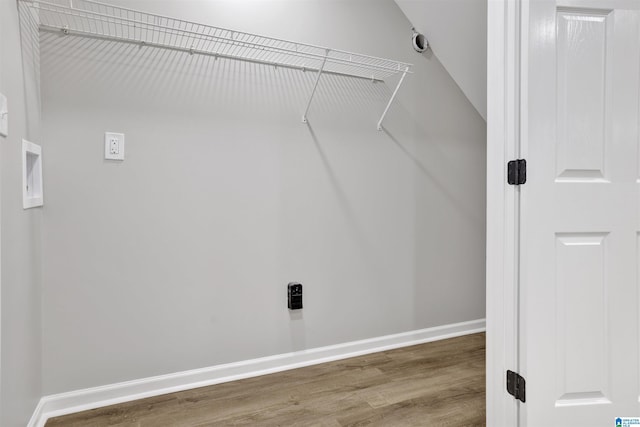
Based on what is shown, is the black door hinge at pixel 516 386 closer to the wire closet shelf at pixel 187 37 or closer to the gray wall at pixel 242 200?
the gray wall at pixel 242 200

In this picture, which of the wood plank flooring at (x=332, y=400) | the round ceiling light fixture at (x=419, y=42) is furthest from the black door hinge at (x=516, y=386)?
the round ceiling light fixture at (x=419, y=42)

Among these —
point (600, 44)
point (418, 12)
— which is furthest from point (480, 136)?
point (600, 44)

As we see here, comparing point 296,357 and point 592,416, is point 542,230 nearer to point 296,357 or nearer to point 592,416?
point 592,416

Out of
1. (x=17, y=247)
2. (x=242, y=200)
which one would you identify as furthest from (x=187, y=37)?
(x=17, y=247)

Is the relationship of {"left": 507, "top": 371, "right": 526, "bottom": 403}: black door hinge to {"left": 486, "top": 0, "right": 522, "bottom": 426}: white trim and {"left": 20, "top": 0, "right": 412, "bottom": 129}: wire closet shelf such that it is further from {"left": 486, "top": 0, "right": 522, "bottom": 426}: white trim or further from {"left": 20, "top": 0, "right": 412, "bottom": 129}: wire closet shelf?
{"left": 20, "top": 0, "right": 412, "bottom": 129}: wire closet shelf

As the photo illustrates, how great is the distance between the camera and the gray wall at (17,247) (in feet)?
3.90

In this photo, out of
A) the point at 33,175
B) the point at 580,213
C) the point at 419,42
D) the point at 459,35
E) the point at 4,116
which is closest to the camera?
the point at 4,116

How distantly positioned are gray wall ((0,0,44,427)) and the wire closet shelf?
0.16m

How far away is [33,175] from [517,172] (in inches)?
73.1

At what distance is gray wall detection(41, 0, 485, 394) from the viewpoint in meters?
1.69

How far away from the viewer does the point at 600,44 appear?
1.28 meters

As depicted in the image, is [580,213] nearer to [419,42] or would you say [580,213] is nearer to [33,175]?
[419,42]

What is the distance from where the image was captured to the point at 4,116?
1.15 m

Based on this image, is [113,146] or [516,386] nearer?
[516,386]
